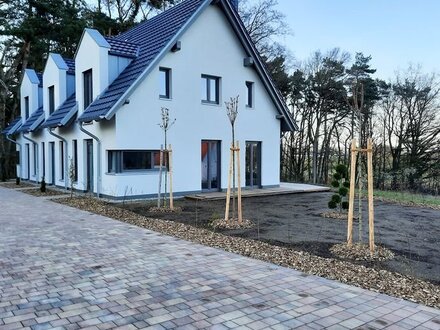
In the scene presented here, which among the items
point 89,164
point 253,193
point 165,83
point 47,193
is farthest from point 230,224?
point 47,193

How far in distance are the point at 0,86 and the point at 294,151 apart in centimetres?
1920

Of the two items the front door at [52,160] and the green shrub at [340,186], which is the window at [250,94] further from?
the front door at [52,160]

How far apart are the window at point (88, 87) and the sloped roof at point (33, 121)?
17.0ft

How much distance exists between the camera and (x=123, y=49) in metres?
13.6

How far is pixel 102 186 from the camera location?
43.1ft

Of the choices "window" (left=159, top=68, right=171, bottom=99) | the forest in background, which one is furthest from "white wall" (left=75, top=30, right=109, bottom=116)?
the forest in background

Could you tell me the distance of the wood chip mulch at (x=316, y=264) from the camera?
434 centimetres

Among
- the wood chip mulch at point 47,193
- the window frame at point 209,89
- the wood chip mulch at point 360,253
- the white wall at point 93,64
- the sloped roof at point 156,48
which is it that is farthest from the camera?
the wood chip mulch at point 47,193

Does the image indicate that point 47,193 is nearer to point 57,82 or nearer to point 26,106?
point 57,82

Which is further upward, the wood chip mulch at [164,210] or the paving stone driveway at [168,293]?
the wood chip mulch at [164,210]

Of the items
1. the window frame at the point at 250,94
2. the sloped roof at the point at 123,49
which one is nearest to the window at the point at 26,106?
the sloped roof at the point at 123,49

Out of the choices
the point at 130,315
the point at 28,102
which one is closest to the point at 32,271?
the point at 130,315

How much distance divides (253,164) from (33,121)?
36.6 ft

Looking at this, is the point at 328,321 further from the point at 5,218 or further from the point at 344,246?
the point at 5,218
